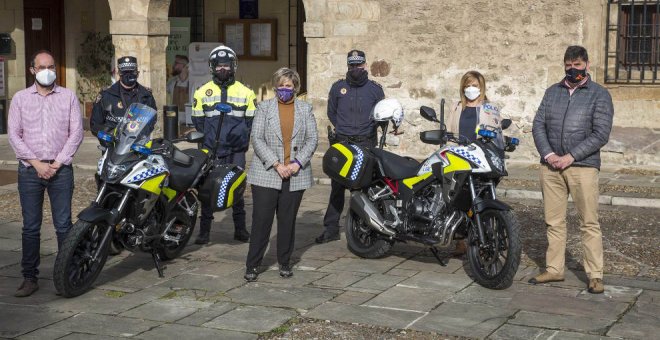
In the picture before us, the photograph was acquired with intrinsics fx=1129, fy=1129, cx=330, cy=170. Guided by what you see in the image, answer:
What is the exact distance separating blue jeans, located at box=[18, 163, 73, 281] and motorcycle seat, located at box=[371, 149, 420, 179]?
97.4 inches

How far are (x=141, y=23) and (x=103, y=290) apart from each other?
953 cm

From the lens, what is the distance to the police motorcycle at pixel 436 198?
805cm

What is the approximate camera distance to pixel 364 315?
7.27 metres

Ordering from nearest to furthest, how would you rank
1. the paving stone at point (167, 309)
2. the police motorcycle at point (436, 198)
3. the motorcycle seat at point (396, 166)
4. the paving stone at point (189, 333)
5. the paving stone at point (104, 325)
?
the paving stone at point (189, 333), the paving stone at point (104, 325), the paving stone at point (167, 309), the police motorcycle at point (436, 198), the motorcycle seat at point (396, 166)

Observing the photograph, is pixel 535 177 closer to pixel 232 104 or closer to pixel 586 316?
pixel 232 104

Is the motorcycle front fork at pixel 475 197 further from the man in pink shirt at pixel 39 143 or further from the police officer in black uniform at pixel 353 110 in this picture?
the man in pink shirt at pixel 39 143

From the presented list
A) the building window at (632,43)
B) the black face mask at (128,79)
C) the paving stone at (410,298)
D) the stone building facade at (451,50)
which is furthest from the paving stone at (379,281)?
the building window at (632,43)

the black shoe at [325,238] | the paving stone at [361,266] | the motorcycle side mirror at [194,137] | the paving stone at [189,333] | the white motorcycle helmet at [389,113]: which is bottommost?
the paving stone at [189,333]

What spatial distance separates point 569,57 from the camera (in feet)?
26.0

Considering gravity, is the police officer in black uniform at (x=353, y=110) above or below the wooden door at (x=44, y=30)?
below

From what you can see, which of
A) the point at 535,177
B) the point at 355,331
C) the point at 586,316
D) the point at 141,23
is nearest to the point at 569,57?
the point at 586,316

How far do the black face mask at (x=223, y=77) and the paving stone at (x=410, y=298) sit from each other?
2.66 m

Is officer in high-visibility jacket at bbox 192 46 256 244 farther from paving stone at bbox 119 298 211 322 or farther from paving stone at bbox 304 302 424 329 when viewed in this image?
paving stone at bbox 304 302 424 329

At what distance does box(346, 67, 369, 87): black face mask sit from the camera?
1012cm
